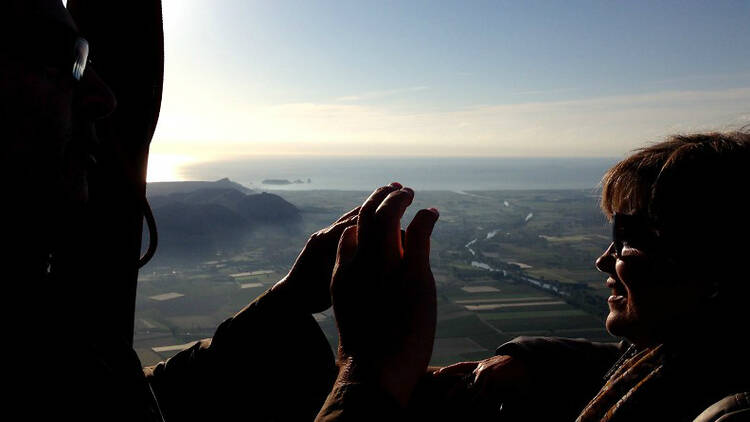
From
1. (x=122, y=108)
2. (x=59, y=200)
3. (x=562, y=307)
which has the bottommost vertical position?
(x=562, y=307)

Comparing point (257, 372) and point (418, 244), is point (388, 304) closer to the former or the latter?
point (418, 244)

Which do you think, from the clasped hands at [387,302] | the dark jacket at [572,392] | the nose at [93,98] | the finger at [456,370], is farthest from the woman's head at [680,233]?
the nose at [93,98]

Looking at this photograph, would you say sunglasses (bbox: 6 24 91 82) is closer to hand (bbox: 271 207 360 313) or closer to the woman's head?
hand (bbox: 271 207 360 313)

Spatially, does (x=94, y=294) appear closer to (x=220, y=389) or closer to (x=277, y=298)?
(x=220, y=389)

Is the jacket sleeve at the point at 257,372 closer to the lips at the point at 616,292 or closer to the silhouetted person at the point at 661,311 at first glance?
the silhouetted person at the point at 661,311

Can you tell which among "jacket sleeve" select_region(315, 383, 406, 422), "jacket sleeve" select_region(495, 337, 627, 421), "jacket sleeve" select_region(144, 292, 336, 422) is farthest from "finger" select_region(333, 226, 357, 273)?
"jacket sleeve" select_region(495, 337, 627, 421)

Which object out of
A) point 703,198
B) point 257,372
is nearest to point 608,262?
point 703,198

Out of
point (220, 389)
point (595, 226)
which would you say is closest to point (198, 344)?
point (220, 389)
